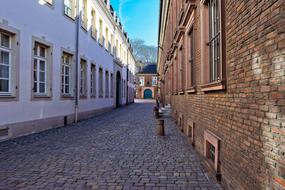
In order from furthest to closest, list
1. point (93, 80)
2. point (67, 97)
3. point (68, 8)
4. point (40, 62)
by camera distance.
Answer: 1. point (93, 80)
2. point (68, 8)
3. point (67, 97)
4. point (40, 62)

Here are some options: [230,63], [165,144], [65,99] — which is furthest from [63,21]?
[230,63]

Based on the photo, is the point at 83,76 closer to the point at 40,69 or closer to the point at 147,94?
the point at 40,69

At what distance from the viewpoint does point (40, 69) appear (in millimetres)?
10594

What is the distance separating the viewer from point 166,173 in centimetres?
473

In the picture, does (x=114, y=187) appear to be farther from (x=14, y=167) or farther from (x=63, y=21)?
(x=63, y=21)

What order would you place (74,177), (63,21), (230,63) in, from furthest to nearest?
(63,21) < (74,177) < (230,63)

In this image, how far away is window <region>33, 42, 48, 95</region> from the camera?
1018cm

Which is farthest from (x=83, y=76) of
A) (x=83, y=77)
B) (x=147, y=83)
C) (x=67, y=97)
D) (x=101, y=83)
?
(x=147, y=83)

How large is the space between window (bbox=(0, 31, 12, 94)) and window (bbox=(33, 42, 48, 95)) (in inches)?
60.7

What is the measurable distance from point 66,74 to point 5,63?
5036mm

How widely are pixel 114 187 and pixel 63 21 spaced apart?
1033cm

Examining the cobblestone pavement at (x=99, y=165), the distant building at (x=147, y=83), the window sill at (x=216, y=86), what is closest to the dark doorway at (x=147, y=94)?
the distant building at (x=147, y=83)

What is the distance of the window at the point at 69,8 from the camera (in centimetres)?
1282

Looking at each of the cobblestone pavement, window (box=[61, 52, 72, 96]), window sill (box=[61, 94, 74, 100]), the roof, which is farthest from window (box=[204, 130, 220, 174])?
the roof
